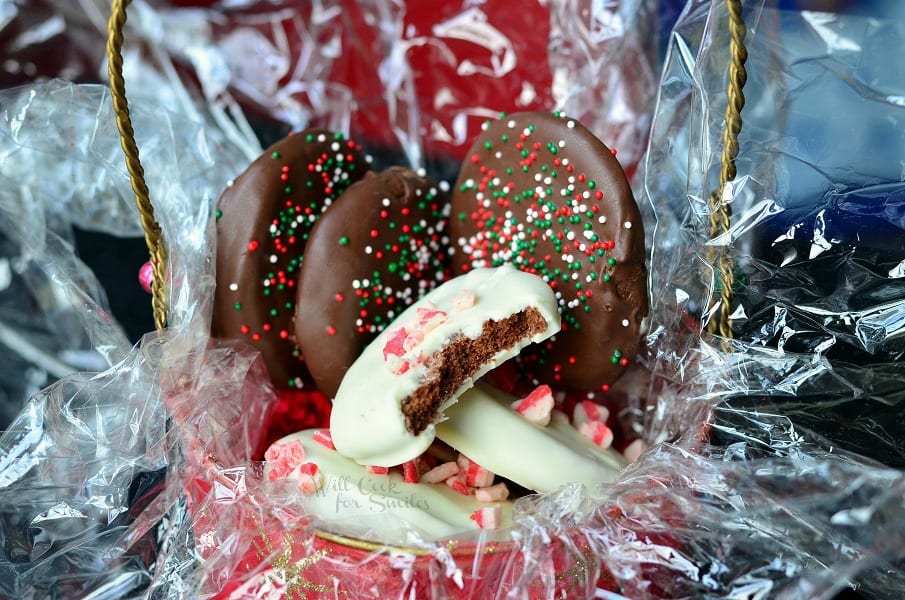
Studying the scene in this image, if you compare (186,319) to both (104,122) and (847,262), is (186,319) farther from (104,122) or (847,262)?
(847,262)

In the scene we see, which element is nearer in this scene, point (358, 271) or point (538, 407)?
point (538, 407)

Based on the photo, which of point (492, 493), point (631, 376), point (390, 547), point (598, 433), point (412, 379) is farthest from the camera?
point (631, 376)

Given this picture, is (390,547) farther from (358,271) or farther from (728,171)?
(728,171)

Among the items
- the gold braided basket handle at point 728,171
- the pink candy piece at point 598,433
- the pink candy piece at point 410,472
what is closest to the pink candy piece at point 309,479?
the pink candy piece at point 410,472

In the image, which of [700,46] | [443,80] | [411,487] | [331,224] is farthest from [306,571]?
[443,80]

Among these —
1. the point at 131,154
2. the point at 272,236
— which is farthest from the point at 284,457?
the point at 131,154

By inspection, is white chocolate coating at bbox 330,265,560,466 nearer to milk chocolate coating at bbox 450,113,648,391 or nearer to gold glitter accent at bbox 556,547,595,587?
milk chocolate coating at bbox 450,113,648,391

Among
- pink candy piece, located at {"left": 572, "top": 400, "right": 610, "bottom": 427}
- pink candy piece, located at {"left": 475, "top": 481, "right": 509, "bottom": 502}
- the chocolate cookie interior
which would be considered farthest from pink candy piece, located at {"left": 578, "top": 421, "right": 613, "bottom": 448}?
the chocolate cookie interior
